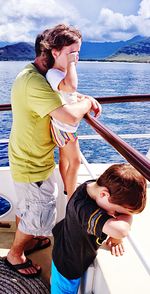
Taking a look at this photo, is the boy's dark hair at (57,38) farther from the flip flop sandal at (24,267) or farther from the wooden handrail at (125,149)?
the flip flop sandal at (24,267)

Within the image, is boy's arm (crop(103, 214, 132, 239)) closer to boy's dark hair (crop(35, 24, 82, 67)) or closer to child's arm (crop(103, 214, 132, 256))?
child's arm (crop(103, 214, 132, 256))

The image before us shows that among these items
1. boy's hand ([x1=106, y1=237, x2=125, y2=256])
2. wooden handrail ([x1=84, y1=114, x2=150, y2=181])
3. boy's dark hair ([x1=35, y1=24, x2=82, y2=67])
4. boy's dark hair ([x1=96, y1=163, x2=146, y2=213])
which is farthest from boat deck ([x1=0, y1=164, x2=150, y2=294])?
boy's dark hair ([x1=35, y1=24, x2=82, y2=67])

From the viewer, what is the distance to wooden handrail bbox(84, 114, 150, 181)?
954mm

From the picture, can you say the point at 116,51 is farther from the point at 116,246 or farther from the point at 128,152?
the point at 128,152

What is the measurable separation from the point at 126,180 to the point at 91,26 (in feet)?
222

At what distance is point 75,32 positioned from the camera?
146cm

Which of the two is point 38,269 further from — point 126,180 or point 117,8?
→ point 117,8

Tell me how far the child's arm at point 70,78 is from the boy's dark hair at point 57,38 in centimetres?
6

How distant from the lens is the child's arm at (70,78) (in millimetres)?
1494

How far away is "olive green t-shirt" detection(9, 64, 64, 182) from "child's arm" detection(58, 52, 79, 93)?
11 centimetres

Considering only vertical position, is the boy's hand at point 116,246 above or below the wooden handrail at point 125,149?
below

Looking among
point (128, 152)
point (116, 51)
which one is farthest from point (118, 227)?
point (116, 51)

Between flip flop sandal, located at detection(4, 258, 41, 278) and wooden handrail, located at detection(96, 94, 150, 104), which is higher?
wooden handrail, located at detection(96, 94, 150, 104)

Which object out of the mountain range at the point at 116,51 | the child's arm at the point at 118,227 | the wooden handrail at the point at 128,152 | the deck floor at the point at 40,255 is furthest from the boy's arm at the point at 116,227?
the mountain range at the point at 116,51
